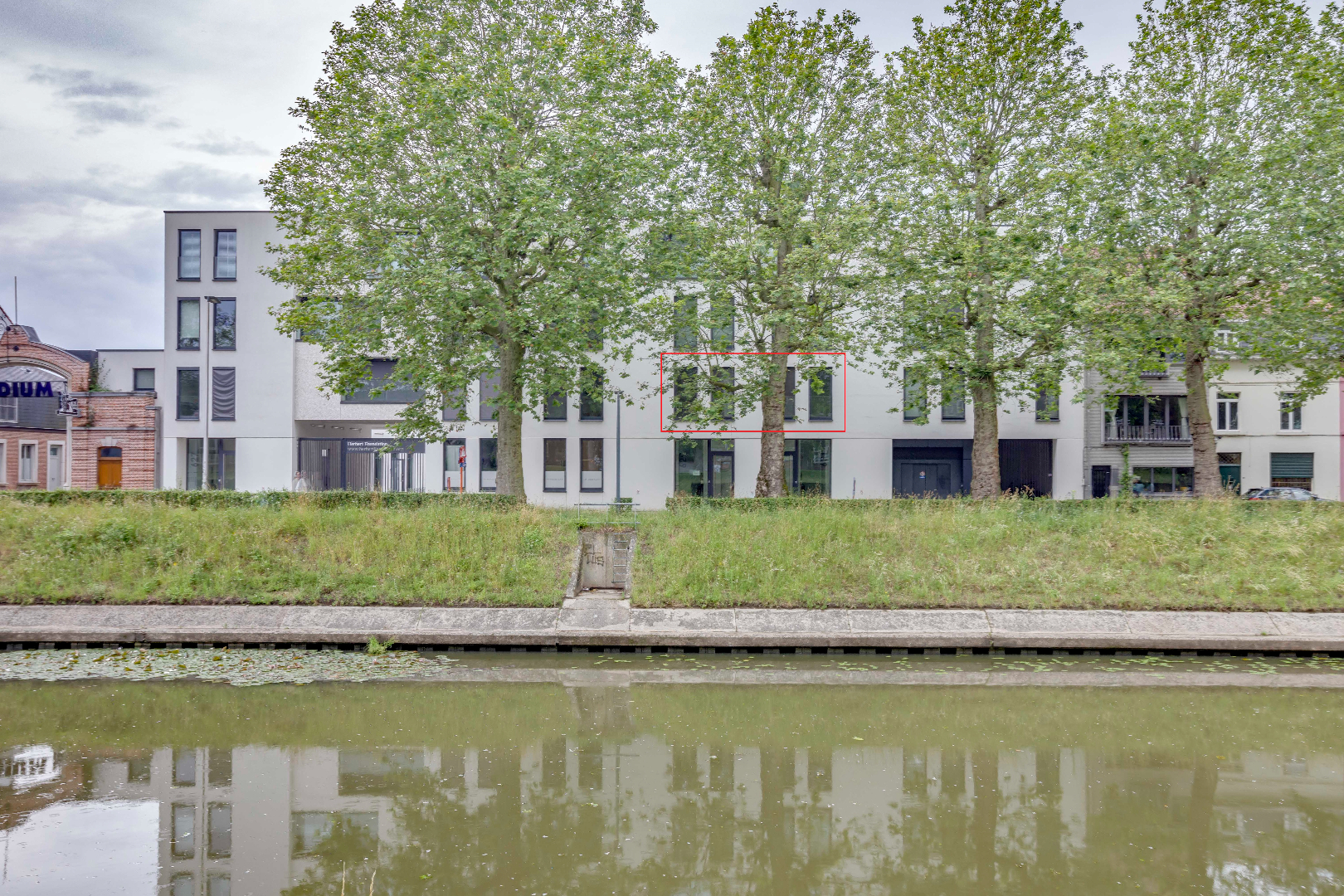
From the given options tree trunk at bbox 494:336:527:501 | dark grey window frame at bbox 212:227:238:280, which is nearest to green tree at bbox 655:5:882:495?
tree trunk at bbox 494:336:527:501

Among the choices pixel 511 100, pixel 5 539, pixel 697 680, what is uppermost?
pixel 511 100

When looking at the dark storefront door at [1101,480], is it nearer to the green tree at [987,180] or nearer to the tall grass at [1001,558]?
→ the green tree at [987,180]

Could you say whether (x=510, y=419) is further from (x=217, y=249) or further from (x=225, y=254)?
(x=217, y=249)

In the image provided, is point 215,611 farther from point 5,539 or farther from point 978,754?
point 978,754

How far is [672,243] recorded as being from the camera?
2131cm

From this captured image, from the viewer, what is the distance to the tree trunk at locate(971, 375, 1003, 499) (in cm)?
2245

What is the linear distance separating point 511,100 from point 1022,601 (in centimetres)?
1463

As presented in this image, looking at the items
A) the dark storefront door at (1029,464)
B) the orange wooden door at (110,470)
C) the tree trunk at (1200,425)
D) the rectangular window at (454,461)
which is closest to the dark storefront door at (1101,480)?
the dark storefront door at (1029,464)

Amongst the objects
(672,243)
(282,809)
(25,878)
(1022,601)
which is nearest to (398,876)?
(282,809)

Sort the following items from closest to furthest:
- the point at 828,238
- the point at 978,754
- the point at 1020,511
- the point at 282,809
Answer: the point at 282,809 → the point at 978,754 → the point at 1020,511 → the point at 828,238

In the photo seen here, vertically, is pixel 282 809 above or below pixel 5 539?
below

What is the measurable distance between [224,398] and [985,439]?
1201 inches

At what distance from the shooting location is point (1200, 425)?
21.7m

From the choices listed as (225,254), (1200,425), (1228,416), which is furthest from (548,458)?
(1228,416)
